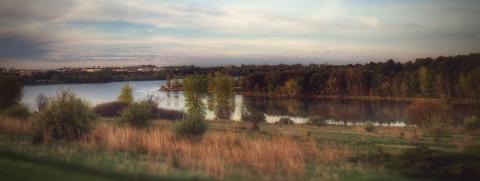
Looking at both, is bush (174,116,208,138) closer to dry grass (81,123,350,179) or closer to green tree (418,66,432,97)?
dry grass (81,123,350,179)

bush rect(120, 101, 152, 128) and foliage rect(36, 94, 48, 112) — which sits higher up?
foliage rect(36, 94, 48, 112)

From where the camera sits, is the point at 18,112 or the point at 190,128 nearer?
the point at 190,128

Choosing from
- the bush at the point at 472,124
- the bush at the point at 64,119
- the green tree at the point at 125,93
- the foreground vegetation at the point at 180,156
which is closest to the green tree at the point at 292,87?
the green tree at the point at 125,93

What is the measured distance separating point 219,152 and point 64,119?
5.33m

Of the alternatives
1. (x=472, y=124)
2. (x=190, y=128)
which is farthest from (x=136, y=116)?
(x=472, y=124)

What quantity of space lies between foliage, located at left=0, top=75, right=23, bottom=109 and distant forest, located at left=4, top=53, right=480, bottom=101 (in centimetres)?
187

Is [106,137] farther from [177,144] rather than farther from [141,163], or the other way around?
[141,163]

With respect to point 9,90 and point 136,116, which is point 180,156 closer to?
point 136,116

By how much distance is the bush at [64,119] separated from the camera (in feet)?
45.2

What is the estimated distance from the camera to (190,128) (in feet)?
51.1

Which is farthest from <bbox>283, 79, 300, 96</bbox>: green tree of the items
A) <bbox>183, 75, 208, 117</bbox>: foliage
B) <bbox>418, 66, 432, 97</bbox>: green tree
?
<bbox>183, 75, 208, 117</bbox>: foliage

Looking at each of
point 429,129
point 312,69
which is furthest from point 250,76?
point 429,129

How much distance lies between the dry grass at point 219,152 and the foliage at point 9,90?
40.0 feet

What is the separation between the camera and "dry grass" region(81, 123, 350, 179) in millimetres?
9586
